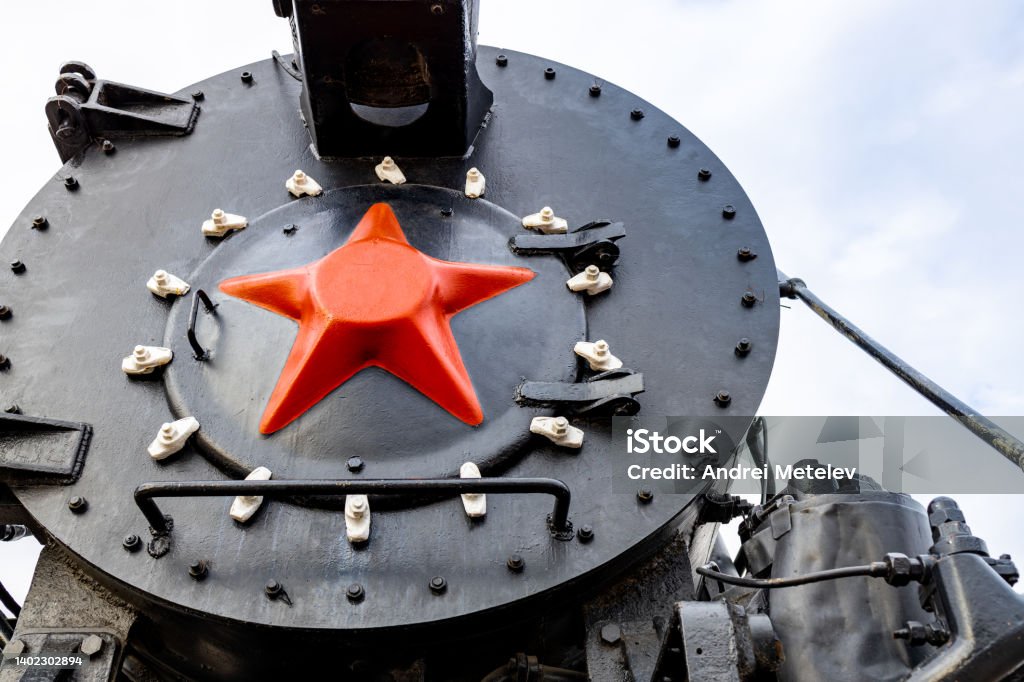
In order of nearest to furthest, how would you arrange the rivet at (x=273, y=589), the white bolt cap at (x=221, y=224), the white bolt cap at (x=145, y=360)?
1. the rivet at (x=273, y=589)
2. the white bolt cap at (x=145, y=360)
3. the white bolt cap at (x=221, y=224)

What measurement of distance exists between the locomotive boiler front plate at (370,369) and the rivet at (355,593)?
0.06 feet

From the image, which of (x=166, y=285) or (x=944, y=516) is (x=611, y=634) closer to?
(x=944, y=516)

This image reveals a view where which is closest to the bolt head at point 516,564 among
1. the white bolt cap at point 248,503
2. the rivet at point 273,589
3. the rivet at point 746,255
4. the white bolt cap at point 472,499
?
the white bolt cap at point 472,499

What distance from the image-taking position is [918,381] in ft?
12.3

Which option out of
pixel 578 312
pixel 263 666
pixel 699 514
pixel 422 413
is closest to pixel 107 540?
pixel 263 666

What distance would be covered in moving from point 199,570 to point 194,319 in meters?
0.97

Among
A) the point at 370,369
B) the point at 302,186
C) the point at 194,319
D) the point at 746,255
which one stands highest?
the point at 302,186

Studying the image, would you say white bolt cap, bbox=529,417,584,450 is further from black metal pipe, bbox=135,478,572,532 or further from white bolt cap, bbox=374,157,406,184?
white bolt cap, bbox=374,157,406,184

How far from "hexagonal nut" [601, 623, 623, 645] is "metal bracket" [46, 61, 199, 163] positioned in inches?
119

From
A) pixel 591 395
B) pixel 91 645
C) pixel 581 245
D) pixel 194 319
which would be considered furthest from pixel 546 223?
pixel 91 645

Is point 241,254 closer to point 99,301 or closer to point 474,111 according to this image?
point 99,301

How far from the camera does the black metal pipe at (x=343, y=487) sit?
9.32 feet

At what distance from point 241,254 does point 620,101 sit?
6.74ft

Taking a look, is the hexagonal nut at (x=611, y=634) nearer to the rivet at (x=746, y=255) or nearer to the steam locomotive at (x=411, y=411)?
the steam locomotive at (x=411, y=411)
